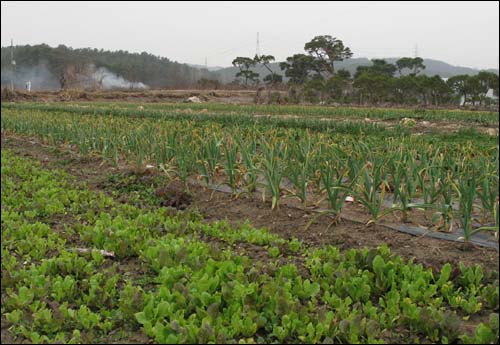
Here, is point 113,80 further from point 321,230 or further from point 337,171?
point 321,230

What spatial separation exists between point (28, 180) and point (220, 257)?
3.05 meters

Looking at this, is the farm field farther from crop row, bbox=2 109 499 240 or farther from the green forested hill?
the green forested hill

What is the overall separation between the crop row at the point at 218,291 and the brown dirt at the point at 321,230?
0.27 m

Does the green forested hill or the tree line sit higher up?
the green forested hill

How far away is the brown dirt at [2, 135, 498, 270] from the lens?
297 centimetres

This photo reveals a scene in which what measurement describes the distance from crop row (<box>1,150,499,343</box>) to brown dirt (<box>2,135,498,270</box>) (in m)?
0.27

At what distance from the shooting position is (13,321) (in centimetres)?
218

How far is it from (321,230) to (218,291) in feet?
4.16

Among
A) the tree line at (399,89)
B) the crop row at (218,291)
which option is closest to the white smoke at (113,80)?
the tree line at (399,89)

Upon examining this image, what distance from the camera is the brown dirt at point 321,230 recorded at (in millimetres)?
2967

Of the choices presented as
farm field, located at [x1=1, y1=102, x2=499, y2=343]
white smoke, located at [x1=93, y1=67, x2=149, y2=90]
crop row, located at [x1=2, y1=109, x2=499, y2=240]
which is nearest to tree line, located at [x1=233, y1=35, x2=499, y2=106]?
crop row, located at [x1=2, y1=109, x2=499, y2=240]

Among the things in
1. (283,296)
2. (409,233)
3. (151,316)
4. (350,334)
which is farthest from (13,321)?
(409,233)

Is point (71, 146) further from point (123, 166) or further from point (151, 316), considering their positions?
point (151, 316)

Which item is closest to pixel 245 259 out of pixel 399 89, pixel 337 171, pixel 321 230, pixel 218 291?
pixel 218 291
